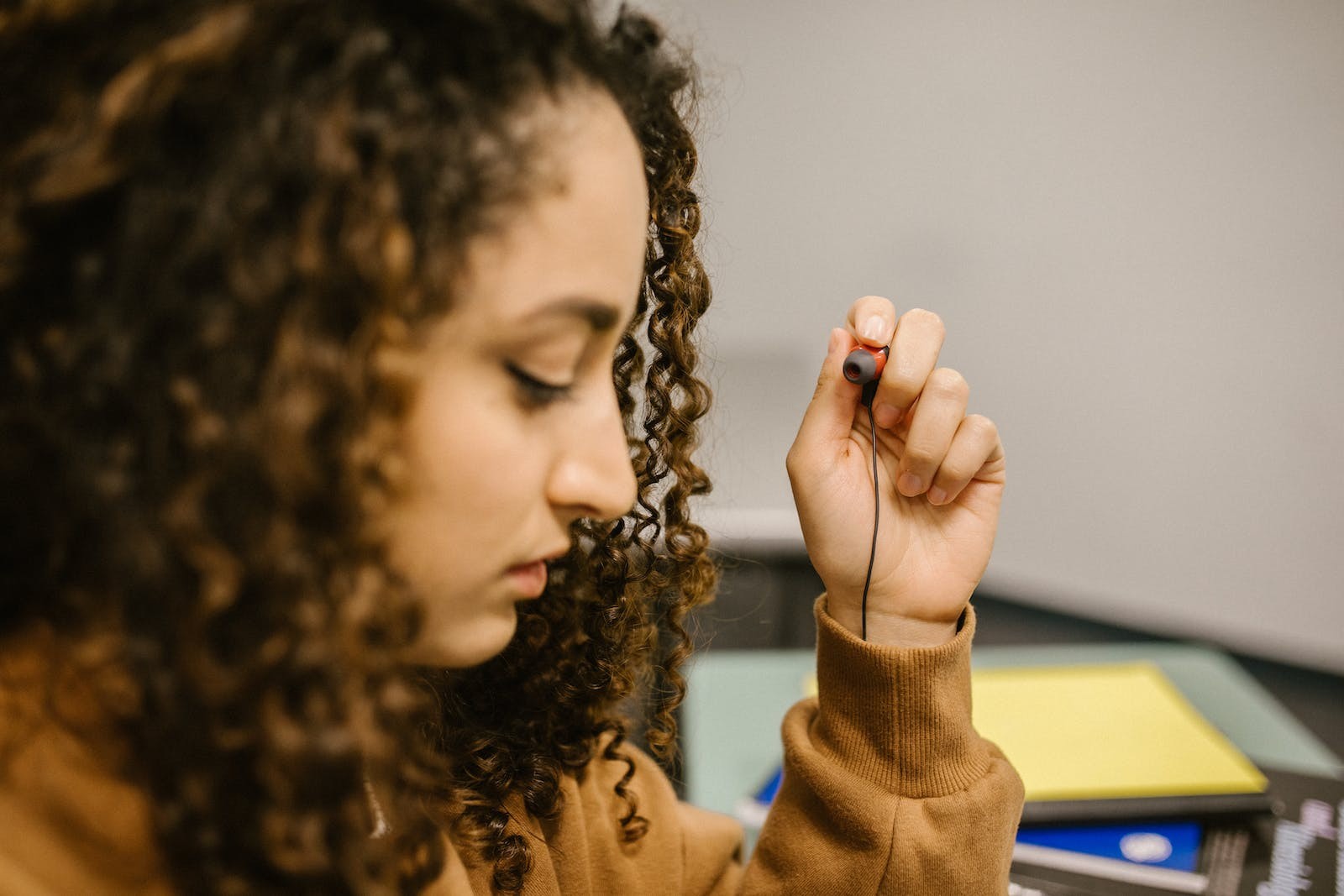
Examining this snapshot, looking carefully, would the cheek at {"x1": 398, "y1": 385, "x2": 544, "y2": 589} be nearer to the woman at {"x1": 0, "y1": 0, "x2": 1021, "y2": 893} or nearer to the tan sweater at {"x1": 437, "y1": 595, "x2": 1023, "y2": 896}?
the woman at {"x1": 0, "y1": 0, "x2": 1021, "y2": 893}

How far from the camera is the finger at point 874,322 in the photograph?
0.80 meters

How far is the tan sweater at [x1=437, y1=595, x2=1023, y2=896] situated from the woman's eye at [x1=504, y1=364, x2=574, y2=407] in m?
0.38

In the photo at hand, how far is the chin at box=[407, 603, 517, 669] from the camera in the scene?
56 centimetres

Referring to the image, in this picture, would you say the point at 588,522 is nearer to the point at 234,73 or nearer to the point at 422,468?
the point at 422,468

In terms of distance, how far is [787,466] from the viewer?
868 mm

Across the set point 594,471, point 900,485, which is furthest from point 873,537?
point 594,471

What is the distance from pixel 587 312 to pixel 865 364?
0.34 meters

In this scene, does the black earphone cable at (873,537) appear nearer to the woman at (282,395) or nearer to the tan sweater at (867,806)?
the tan sweater at (867,806)

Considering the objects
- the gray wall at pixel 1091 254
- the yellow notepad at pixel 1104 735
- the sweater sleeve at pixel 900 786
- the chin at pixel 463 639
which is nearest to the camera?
the chin at pixel 463 639

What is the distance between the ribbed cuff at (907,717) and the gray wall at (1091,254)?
2.45ft

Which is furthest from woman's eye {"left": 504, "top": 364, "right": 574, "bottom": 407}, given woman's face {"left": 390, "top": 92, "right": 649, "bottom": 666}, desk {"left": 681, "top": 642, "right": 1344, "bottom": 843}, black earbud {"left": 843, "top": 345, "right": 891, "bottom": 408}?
desk {"left": 681, "top": 642, "right": 1344, "bottom": 843}

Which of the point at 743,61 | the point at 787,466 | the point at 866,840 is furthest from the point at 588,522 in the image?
the point at 743,61

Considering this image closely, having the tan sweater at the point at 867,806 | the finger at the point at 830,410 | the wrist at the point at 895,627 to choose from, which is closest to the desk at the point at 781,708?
the tan sweater at the point at 867,806

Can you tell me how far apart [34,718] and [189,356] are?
0.24 m
